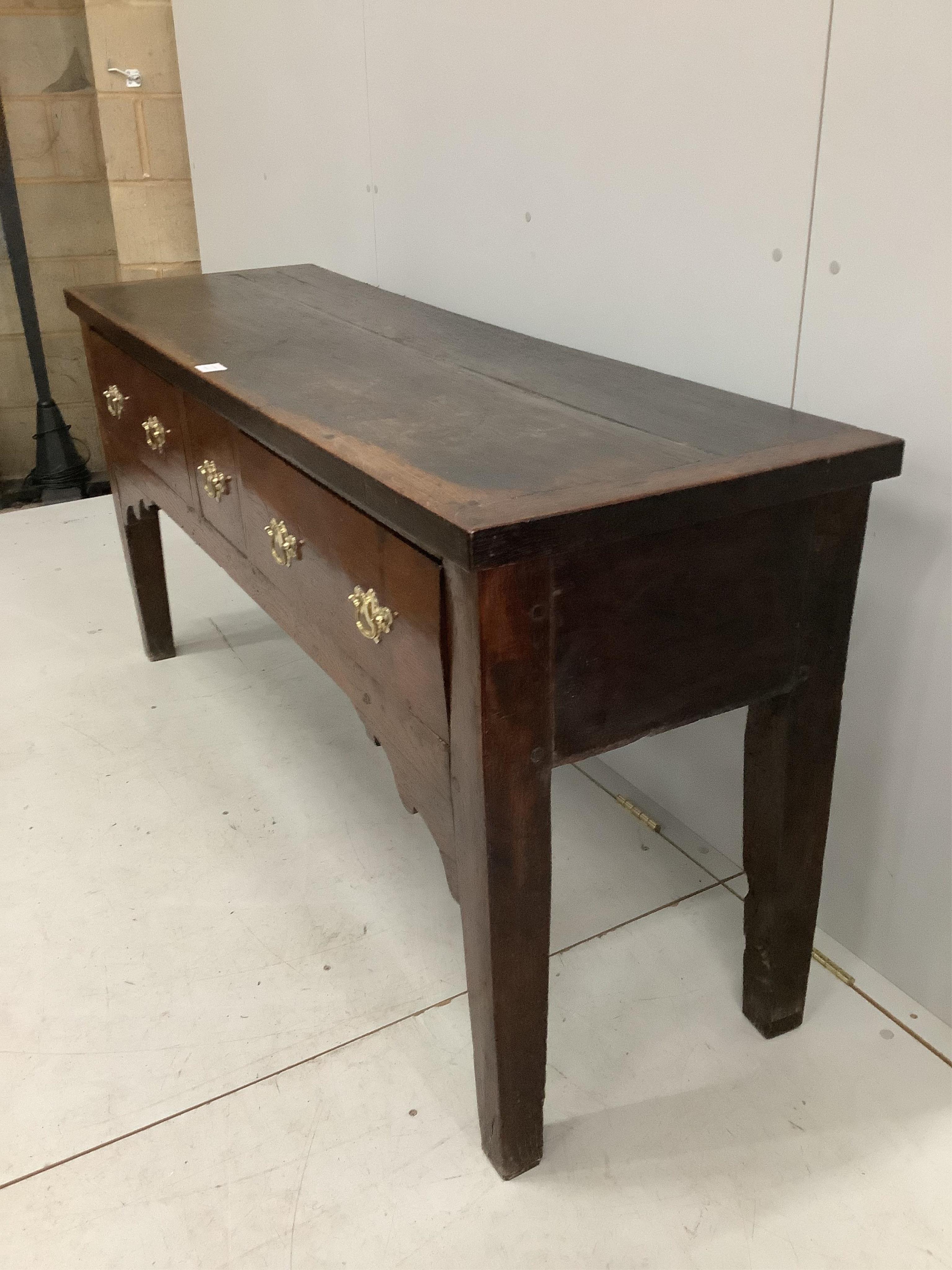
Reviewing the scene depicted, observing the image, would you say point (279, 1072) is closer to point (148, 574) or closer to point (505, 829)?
point (505, 829)

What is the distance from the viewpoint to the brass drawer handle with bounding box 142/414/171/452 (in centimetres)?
174

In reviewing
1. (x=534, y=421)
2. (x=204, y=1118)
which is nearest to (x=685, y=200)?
(x=534, y=421)

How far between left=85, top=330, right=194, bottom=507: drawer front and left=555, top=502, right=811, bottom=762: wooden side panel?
2.98 feet

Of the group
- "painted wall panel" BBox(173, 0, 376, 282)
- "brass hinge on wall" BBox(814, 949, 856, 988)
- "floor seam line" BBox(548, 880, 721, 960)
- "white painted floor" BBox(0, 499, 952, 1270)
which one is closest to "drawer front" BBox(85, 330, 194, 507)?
"white painted floor" BBox(0, 499, 952, 1270)

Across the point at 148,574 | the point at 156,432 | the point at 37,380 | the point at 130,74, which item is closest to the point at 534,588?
the point at 156,432

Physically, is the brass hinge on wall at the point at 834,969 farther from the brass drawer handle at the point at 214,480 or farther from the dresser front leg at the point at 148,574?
the dresser front leg at the point at 148,574

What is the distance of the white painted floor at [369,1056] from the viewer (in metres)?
1.12

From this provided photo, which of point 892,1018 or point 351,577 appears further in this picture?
point 892,1018

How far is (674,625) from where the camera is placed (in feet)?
3.39

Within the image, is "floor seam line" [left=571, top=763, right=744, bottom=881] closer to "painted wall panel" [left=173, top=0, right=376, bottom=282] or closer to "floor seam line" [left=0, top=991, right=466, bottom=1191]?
"floor seam line" [left=0, top=991, right=466, bottom=1191]

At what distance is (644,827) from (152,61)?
280cm

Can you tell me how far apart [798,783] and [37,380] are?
129 inches

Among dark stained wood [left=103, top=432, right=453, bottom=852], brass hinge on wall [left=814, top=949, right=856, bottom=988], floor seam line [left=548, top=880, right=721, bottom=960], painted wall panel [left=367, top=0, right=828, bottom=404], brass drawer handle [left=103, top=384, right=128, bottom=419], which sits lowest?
floor seam line [left=548, top=880, right=721, bottom=960]

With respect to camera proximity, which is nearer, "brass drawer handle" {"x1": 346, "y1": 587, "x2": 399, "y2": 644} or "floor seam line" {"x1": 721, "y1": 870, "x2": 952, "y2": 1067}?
"brass drawer handle" {"x1": 346, "y1": 587, "x2": 399, "y2": 644}
